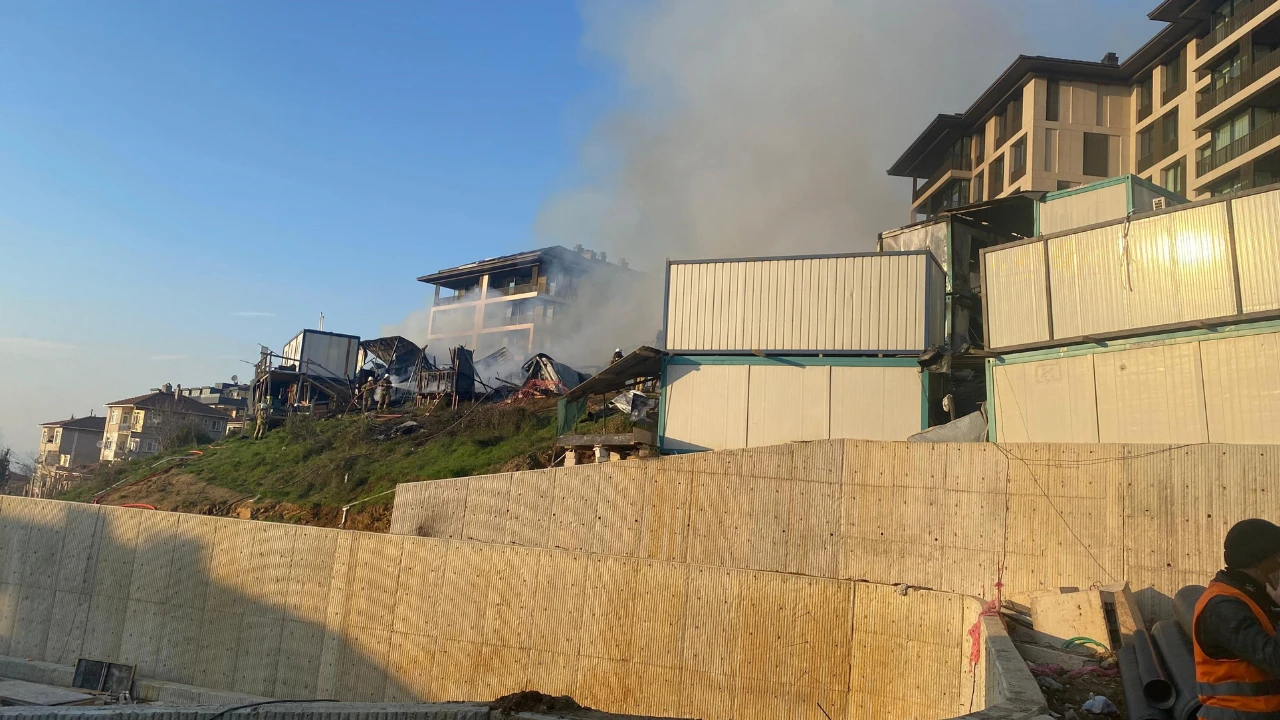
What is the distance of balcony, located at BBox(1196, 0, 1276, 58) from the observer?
31.7 metres

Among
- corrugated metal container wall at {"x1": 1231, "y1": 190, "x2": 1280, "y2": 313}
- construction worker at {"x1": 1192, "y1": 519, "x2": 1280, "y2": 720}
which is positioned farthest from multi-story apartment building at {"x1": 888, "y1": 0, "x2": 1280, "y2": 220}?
construction worker at {"x1": 1192, "y1": 519, "x2": 1280, "y2": 720}

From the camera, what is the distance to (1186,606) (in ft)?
20.9

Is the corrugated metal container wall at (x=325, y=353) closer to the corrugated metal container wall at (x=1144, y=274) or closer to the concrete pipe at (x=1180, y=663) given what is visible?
the corrugated metal container wall at (x=1144, y=274)

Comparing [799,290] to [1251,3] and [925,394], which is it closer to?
[925,394]

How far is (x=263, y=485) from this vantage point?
21.1 metres

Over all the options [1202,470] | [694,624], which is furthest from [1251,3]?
[694,624]

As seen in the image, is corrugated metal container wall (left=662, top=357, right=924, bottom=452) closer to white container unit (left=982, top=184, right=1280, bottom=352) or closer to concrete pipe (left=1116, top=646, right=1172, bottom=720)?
white container unit (left=982, top=184, right=1280, bottom=352)

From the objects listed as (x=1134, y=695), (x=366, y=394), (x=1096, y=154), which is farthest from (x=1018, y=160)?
(x=1134, y=695)

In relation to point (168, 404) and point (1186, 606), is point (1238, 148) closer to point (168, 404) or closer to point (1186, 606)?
point (1186, 606)

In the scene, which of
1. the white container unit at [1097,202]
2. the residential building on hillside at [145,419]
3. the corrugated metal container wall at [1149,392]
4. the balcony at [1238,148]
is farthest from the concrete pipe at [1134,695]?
the residential building on hillside at [145,419]

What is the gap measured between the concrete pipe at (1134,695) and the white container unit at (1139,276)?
618 centimetres

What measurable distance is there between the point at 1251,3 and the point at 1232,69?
2532mm

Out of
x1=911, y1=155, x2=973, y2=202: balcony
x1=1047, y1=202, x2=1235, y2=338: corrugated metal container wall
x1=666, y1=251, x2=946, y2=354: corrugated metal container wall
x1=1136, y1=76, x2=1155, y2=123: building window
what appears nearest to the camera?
x1=1047, y1=202, x2=1235, y2=338: corrugated metal container wall

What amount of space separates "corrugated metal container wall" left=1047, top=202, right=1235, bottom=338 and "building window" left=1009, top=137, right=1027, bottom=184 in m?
29.8
